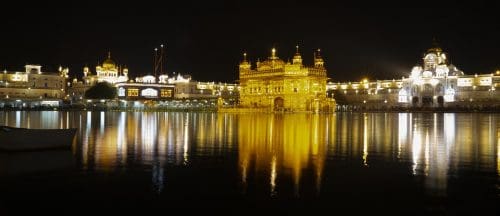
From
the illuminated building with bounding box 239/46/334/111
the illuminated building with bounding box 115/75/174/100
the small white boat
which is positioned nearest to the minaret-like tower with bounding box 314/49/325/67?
the illuminated building with bounding box 239/46/334/111

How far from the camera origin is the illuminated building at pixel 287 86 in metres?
91.1

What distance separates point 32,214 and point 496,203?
338 inches

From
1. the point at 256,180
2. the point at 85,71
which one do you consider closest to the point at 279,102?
the point at 85,71

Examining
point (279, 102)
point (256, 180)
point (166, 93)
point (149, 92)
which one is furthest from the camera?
point (166, 93)

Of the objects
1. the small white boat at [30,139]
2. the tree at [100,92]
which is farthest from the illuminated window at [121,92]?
the small white boat at [30,139]

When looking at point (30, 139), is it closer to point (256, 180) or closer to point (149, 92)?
point (256, 180)

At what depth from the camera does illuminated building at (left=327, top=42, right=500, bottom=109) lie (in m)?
112

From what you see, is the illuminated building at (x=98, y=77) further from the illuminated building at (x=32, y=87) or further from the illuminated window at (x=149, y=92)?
the illuminated window at (x=149, y=92)

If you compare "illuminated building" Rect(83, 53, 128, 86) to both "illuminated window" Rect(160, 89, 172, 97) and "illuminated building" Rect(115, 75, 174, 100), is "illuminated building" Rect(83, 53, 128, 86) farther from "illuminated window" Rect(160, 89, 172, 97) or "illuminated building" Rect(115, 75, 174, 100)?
"illuminated window" Rect(160, 89, 172, 97)

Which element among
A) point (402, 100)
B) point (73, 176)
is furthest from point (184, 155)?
point (402, 100)

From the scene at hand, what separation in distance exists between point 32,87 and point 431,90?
91767 mm

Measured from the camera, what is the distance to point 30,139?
1769cm

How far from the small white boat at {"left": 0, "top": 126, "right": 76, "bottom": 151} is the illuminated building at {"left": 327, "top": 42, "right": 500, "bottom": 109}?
93.3 m

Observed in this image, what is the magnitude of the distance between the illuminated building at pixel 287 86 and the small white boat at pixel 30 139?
70.4 meters
